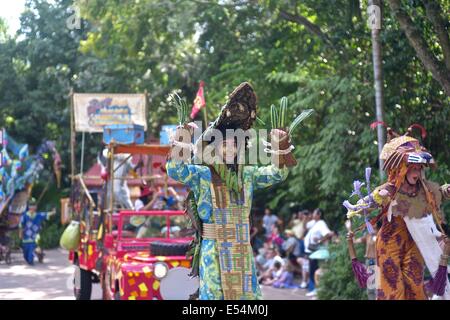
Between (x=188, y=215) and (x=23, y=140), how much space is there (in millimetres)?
24186

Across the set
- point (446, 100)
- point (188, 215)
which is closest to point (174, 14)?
point (446, 100)

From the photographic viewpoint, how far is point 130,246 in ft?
36.2

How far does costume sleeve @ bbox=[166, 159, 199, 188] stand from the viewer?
707 centimetres

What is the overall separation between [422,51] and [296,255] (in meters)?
7.06

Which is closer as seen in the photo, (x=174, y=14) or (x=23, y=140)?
(x=174, y=14)

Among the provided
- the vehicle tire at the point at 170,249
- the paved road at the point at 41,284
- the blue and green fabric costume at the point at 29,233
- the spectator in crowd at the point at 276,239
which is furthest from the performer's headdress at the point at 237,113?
the blue and green fabric costume at the point at 29,233

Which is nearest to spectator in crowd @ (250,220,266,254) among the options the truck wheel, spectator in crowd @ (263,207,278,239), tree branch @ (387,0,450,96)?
spectator in crowd @ (263,207,278,239)

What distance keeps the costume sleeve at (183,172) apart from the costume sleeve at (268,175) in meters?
0.49

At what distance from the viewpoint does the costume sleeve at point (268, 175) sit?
724 cm

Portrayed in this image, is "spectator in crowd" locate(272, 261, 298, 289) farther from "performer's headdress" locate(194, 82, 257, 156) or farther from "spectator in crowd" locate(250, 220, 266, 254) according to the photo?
"performer's headdress" locate(194, 82, 257, 156)

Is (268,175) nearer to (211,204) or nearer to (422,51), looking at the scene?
(211,204)

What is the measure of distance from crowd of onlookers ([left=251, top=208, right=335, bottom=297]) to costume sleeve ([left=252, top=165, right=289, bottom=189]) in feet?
23.5
